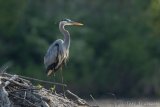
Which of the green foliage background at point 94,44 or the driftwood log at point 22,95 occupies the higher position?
the green foliage background at point 94,44

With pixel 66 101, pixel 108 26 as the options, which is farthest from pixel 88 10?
pixel 66 101

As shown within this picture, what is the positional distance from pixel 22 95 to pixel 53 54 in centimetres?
514

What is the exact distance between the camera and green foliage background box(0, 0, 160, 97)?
1694 inches

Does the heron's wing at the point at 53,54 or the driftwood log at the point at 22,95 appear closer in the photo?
the driftwood log at the point at 22,95

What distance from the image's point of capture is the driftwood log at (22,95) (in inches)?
715

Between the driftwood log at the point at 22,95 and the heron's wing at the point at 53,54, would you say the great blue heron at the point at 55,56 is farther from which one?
the driftwood log at the point at 22,95

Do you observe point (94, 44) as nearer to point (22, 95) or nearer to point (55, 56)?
point (55, 56)

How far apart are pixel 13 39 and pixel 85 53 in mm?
3105

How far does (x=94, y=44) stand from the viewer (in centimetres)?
4644

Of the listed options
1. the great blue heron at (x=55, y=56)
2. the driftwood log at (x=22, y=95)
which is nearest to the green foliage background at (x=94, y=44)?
the great blue heron at (x=55, y=56)

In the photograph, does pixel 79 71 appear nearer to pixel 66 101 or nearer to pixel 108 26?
pixel 108 26

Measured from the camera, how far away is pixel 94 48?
4625cm

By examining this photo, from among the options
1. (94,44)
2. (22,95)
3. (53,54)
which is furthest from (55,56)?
(94,44)

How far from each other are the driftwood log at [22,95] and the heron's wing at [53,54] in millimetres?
4442
